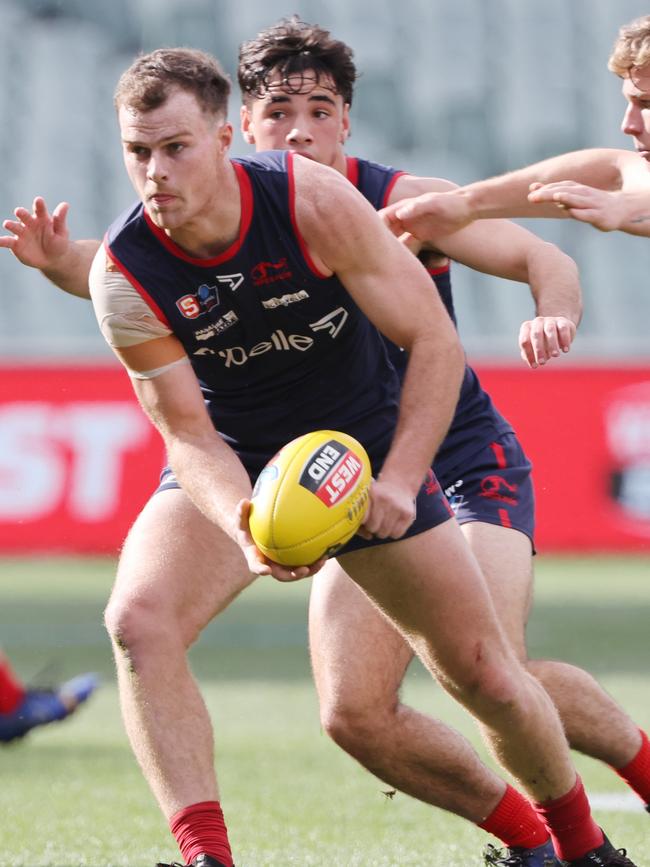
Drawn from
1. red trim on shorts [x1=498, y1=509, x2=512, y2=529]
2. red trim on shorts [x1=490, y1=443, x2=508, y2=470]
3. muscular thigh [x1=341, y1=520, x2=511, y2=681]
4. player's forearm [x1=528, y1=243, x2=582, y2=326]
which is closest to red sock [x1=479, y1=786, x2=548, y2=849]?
muscular thigh [x1=341, y1=520, x2=511, y2=681]

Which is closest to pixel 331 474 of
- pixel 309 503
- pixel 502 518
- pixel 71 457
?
pixel 309 503

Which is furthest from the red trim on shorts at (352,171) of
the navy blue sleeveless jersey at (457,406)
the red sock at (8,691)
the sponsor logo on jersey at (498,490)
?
the red sock at (8,691)

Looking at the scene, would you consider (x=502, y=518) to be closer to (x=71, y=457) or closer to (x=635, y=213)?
(x=635, y=213)

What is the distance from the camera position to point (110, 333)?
4746mm

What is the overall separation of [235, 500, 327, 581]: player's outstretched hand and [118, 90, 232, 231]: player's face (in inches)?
33.6

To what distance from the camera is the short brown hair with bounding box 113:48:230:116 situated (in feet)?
15.0

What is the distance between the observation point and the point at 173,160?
4.58 meters

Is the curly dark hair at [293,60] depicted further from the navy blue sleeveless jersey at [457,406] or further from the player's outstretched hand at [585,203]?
the player's outstretched hand at [585,203]

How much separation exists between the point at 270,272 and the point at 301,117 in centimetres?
151

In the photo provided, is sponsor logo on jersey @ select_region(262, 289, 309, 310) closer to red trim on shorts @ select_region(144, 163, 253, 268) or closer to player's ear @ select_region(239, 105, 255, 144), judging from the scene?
red trim on shorts @ select_region(144, 163, 253, 268)

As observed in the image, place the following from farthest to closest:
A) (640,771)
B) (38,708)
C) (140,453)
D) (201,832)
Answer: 1. (140,453)
2. (38,708)
3. (640,771)
4. (201,832)

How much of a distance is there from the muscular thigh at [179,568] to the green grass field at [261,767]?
1239mm

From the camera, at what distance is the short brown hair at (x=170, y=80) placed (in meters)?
4.59

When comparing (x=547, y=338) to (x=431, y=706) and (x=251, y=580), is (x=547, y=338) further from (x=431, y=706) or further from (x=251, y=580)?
(x=431, y=706)
